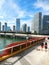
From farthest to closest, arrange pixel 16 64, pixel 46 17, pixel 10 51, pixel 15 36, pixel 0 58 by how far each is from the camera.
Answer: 1. pixel 46 17
2. pixel 15 36
3. pixel 10 51
4. pixel 0 58
5. pixel 16 64

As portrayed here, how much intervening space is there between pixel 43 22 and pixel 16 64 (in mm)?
161412

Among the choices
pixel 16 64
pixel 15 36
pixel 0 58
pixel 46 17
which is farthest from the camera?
pixel 46 17

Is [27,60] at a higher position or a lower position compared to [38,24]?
lower

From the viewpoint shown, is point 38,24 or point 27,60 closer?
point 27,60

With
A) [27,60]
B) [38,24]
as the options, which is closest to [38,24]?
[38,24]

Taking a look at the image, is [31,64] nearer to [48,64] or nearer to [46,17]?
[48,64]

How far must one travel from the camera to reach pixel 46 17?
163250 mm

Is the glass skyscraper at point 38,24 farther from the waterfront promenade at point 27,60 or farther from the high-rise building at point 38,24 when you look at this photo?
the waterfront promenade at point 27,60

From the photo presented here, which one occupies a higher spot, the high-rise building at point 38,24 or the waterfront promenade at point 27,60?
the high-rise building at point 38,24

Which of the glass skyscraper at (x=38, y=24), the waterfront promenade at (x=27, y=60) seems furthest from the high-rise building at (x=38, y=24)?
the waterfront promenade at (x=27, y=60)

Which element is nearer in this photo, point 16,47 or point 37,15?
point 16,47

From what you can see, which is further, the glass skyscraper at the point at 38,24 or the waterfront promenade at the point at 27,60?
the glass skyscraper at the point at 38,24

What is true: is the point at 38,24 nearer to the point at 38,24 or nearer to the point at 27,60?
the point at 38,24

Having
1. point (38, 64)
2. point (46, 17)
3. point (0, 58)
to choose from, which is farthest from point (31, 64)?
point (46, 17)
